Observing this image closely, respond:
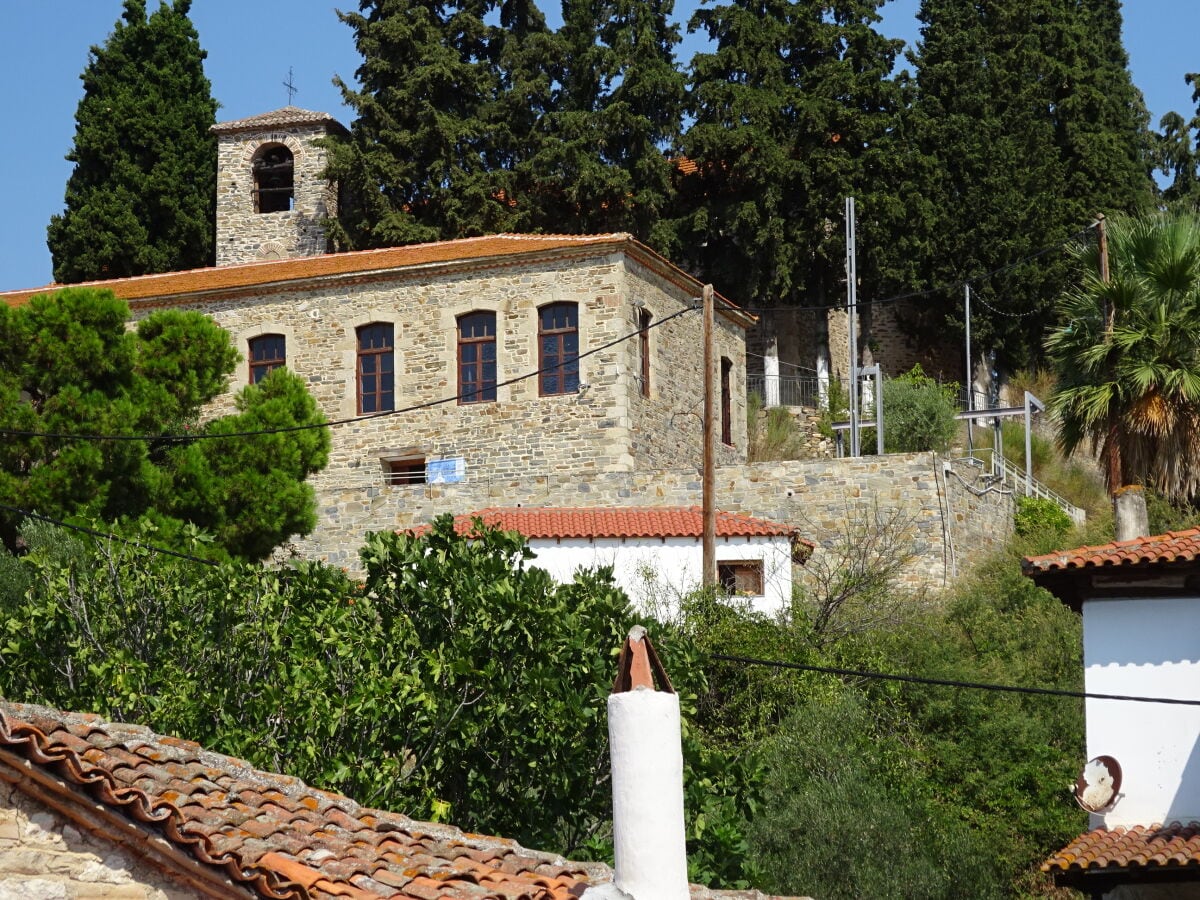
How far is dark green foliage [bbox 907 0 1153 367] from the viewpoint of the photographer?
38.3m

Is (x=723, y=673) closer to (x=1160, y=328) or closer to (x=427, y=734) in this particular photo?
(x=1160, y=328)

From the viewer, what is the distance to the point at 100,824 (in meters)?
7.78

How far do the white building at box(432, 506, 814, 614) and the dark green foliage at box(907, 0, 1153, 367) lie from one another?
1477 centimetres

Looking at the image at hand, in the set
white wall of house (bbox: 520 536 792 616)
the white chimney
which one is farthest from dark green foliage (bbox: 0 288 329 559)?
the white chimney

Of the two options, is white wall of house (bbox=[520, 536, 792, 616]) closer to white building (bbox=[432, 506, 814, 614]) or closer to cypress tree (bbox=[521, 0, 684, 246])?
white building (bbox=[432, 506, 814, 614])

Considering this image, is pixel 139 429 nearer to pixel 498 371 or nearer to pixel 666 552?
pixel 498 371

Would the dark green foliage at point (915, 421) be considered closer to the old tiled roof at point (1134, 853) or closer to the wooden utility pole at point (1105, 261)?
the wooden utility pole at point (1105, 261)

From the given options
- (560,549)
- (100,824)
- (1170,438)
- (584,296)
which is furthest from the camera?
(584,296)

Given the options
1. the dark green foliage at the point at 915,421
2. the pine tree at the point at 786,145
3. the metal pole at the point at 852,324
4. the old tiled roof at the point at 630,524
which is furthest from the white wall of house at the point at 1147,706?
the pine tree at the point at 786,145

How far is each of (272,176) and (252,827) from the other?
3433 cm

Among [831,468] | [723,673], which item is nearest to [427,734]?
[723,673]

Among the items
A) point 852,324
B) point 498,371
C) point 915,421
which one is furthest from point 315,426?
point 915,421

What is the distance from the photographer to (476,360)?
30.8 meters

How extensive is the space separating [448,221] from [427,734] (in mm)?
25140
